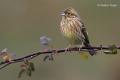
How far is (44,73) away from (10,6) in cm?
291

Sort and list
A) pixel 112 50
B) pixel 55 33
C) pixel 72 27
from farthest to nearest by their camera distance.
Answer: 1. pixel 55 33
2. pixel 72 27
3. pixel 112 50

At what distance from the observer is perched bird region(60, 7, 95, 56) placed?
337 cm

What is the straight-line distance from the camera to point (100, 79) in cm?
643

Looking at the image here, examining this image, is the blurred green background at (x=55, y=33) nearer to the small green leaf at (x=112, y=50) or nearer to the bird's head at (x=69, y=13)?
the bird's head at (x=69, y=13)

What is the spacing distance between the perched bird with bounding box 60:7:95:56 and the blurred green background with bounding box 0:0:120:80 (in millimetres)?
2561

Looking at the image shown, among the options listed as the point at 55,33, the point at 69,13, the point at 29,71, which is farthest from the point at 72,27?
the point at 55,33

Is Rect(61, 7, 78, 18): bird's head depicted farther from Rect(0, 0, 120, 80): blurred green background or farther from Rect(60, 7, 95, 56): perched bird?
Rect(0, 0, 120, 80): blurred green background

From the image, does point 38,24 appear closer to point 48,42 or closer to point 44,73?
point 44,73

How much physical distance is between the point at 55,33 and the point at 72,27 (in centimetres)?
431

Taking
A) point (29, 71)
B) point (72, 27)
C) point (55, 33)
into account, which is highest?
point (55, 33)

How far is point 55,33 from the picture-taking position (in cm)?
798

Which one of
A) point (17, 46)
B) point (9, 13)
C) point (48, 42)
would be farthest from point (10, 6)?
point (48, 42)

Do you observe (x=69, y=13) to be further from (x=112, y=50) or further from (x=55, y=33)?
(x=55, y=33)

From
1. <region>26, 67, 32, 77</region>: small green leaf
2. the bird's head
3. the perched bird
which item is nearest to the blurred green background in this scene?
the perched bird
